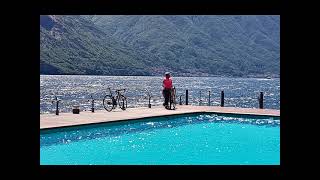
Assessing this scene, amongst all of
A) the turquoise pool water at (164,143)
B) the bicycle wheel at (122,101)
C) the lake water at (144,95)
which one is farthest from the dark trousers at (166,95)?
the lake water at (144,95)

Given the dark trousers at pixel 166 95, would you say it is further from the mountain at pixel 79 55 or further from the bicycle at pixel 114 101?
the mountain at pixel 79 55

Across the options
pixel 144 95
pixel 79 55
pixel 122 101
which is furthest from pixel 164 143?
pixel 79 55

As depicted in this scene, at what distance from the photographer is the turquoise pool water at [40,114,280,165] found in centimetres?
1180

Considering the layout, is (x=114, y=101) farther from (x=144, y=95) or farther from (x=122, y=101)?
(x=144, y=95)

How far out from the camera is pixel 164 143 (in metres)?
14.0

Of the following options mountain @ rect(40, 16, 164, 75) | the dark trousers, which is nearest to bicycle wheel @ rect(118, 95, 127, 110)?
the dark trousers

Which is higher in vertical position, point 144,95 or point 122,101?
point 122,101

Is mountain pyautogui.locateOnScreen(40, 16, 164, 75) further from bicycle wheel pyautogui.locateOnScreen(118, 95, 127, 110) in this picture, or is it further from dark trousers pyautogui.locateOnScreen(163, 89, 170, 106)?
dark trousers pyautogui.locateOnScreen(163, 89, 170, 106)

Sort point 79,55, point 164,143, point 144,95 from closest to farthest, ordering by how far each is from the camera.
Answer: point 164,143
point 144,95
point 79,55

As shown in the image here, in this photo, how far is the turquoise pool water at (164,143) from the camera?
11797mm
